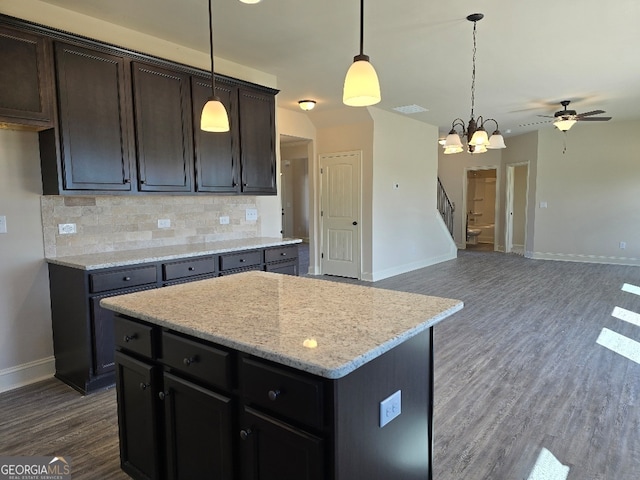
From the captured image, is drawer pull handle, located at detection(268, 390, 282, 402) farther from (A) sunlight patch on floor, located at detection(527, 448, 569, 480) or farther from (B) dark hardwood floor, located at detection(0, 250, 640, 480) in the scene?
(A) sunlight patch on floor, located at detection(527, 448, 569, 480)

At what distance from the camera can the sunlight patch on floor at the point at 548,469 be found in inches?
76.0

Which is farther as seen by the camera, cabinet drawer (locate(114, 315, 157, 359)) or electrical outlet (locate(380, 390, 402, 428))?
cabinet drawer (locate(114, 315, 157, 359))

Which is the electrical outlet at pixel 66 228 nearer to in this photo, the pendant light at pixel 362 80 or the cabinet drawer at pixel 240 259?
the cabinet drawer at pixel 240 259

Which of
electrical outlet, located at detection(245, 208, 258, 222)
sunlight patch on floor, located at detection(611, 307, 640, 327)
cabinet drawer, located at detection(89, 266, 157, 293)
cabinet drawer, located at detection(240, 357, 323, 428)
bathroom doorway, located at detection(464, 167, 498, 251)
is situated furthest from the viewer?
bathroom doorway, located at detection(464, 167, 498, 251)

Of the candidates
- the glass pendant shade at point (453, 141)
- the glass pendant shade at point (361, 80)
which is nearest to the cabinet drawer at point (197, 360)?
the glass pendant shade at point (361, 80)

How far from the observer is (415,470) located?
1.54 m

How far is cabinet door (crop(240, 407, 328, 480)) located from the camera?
1.12m

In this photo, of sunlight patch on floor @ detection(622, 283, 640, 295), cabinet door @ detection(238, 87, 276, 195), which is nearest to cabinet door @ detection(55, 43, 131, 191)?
cabinet door @ detection(238, 87, 276, 195)

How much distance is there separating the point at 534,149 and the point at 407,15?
6.64 metres

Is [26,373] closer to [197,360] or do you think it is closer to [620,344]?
[197,360]

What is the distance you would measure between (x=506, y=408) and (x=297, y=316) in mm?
1840

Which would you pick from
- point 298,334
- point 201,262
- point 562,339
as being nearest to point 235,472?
point 298,334

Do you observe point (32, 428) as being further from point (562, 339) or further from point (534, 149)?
point (534, 149)

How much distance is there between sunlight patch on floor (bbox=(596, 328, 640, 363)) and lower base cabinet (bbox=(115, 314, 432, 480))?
2804 mm
